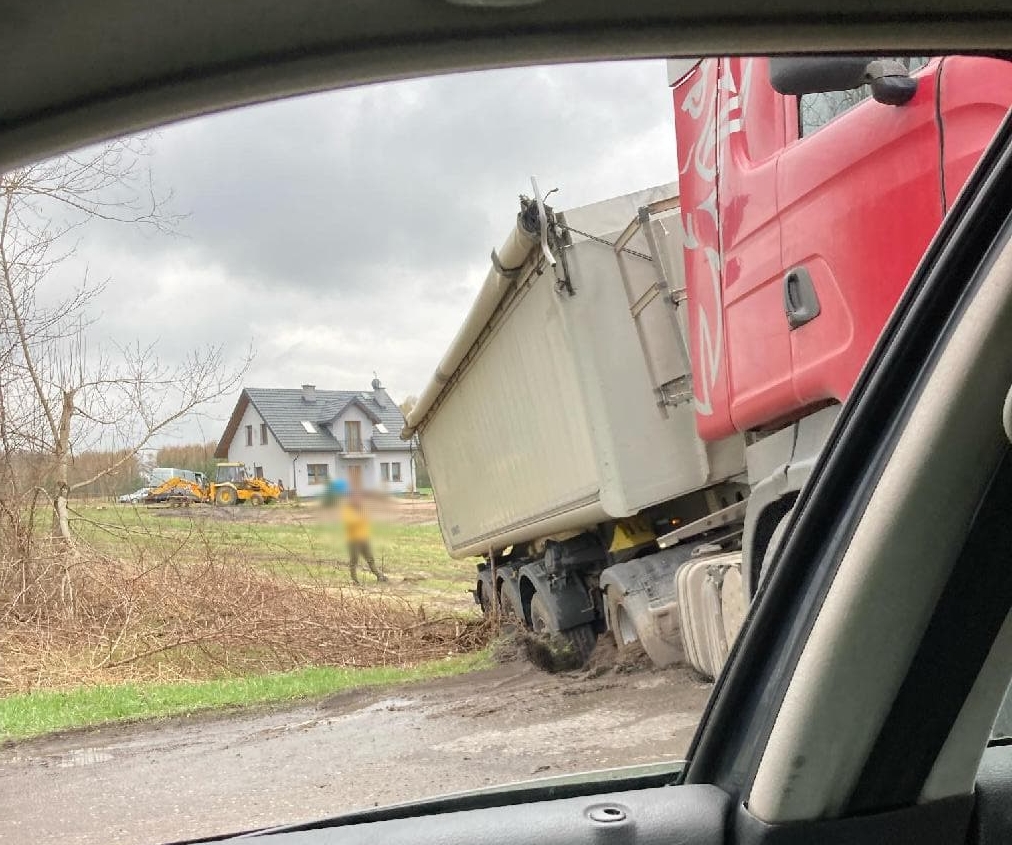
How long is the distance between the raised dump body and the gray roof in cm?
196

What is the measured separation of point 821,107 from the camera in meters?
3.19

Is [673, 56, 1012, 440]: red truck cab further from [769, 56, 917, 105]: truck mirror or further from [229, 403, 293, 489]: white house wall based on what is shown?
[229, 403, 293, 489]: white house wall

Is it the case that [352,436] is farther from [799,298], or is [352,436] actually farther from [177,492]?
[177,492]

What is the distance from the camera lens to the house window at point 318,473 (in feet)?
5.93

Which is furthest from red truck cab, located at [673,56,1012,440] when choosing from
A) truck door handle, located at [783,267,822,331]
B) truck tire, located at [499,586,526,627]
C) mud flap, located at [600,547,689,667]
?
truck tire, located at [499,586,526,627]

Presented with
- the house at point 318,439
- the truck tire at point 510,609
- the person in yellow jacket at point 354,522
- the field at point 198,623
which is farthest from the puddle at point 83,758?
the person in yellow jacket at point 354,522

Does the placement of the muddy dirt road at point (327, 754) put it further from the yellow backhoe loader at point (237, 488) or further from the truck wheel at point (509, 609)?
the truck wheel at point (509, 609)

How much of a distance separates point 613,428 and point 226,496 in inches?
88.6

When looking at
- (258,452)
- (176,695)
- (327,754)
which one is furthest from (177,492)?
(176,695)

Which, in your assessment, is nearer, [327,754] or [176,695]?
[327,754]

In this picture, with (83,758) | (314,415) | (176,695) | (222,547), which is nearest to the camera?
(314,415)

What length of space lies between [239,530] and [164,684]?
7.07ft

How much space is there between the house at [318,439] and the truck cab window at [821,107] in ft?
5.15

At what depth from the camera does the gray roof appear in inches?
108
